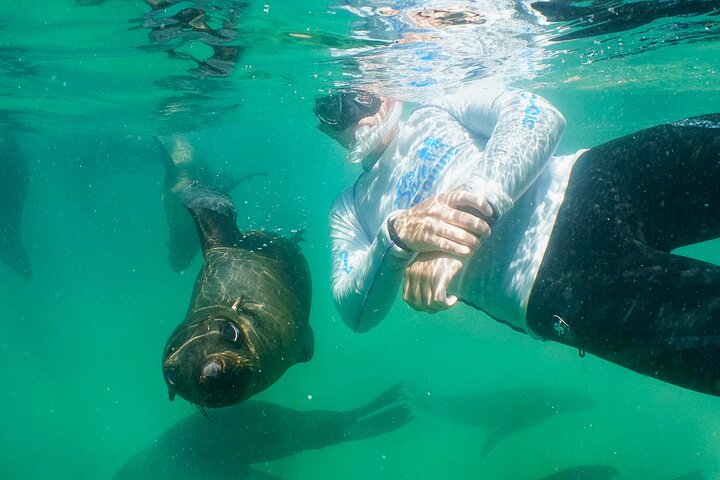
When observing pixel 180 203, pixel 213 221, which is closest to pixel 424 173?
pixel 213 221

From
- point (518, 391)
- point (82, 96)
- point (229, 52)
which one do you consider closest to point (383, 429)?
point (518, 391)

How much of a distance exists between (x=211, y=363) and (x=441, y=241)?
1690 millimetres

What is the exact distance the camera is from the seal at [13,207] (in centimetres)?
1839

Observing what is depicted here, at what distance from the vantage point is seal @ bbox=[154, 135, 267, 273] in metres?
12.7

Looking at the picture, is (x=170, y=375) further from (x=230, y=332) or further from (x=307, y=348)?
(x=307, y=348)

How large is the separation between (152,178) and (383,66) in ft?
130

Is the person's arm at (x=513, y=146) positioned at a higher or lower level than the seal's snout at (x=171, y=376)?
higher

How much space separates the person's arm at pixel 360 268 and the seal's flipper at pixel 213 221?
151 cm

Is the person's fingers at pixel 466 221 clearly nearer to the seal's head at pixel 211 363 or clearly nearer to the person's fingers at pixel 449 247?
the person's fingers at pixel 449 247

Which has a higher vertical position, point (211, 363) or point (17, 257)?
point (211, 363)

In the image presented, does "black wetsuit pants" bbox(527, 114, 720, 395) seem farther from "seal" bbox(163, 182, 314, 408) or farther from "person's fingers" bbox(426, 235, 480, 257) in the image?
"seal" bbox(163, 182, 314, 408)

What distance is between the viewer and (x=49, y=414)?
18.9 metres

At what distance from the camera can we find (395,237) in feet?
8.89

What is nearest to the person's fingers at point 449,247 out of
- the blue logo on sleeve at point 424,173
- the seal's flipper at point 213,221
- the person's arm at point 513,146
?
the person's arm at point 513,146
